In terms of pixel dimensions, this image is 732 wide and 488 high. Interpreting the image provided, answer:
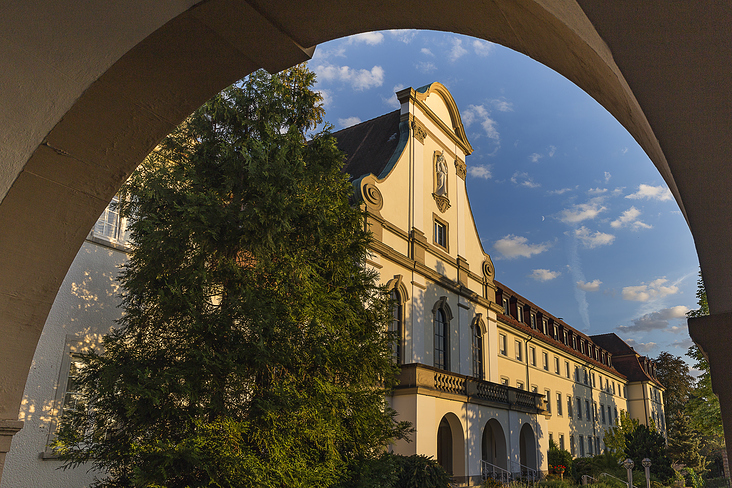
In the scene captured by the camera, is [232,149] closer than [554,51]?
No

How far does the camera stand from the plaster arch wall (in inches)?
68.8

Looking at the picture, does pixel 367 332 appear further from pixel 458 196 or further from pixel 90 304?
pixel 458 196

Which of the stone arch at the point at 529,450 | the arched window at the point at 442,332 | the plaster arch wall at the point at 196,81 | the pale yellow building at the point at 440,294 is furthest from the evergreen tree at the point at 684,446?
the plaster arch wall at the point at 196,81

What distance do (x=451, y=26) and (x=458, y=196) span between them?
2524 centimetres

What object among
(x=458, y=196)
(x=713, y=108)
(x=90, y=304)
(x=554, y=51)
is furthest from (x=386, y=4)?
(x=458, y=196)

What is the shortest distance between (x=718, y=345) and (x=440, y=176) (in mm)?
24752

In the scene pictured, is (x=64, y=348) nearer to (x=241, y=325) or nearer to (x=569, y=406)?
(x=241, y=325)

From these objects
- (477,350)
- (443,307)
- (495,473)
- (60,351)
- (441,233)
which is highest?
(441,233)

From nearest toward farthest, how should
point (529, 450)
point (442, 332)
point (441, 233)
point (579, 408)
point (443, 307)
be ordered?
1. point (442, 332)
2. point (443, 307)
3. point (441, 233)
4. point (529, 450)
5. point (579, 408)

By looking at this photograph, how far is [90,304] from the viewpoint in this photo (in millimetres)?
12180

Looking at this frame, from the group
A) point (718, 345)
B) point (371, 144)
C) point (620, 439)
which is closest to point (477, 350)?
point (371, 144)

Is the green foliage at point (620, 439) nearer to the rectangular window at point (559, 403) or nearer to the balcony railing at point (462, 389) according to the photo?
the rectangular window at point (559, 403)

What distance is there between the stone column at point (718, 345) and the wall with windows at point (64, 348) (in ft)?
37.5

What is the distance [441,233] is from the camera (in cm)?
2589
